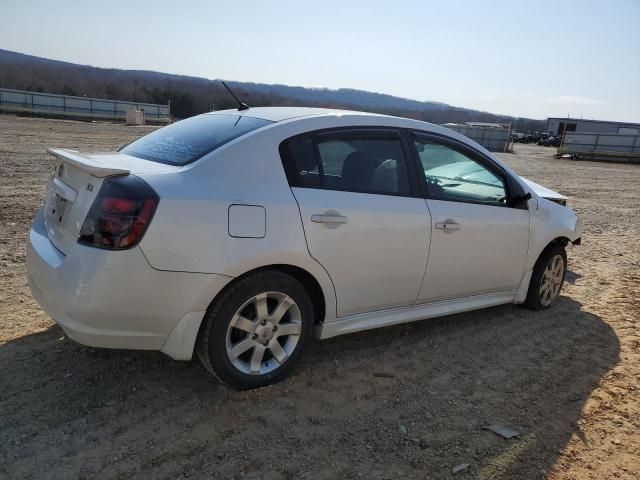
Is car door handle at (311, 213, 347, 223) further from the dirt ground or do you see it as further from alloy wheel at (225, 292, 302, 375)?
the dirt ground

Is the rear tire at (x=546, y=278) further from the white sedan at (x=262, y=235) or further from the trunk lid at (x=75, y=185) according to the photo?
the trunk lid at (x=75, y=185)

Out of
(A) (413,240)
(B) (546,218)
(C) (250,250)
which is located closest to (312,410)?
(C) (250,250)

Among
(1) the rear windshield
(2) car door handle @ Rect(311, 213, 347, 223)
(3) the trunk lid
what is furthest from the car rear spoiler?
(2) car door handle @ Rect(311, 213, 347, 223)

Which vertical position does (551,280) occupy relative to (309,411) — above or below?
above

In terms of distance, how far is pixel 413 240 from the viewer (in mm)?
3588

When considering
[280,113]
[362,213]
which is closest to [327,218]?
[362,213]

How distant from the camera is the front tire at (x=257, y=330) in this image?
114 inches

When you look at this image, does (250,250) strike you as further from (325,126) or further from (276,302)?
(325,126)

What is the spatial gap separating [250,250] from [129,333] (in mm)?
783

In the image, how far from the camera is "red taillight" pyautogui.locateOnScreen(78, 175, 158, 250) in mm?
2605

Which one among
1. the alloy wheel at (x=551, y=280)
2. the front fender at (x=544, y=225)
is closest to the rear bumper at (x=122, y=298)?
the front fender at (x=544, y=225)

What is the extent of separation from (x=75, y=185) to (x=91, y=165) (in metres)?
0.22

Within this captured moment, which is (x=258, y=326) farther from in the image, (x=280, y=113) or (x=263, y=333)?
(x=280, y=113)

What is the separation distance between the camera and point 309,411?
3.01m
